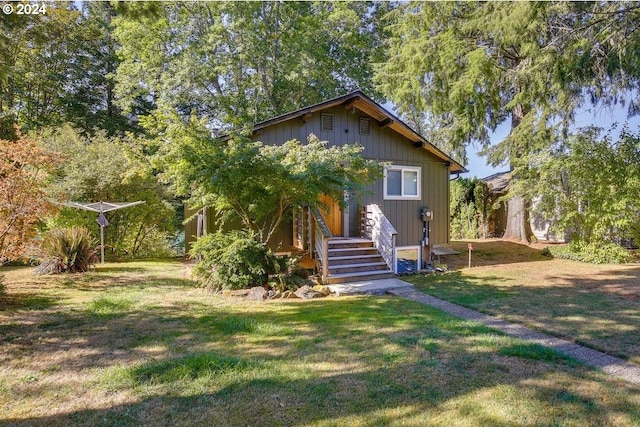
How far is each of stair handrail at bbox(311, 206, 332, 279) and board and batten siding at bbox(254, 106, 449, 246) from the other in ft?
5.56

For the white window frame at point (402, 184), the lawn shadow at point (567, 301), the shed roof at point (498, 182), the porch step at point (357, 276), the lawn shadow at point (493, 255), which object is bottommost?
the lawn shadow at point (567, 301)

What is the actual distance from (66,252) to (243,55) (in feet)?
43.2

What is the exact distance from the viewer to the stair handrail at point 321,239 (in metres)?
7.98

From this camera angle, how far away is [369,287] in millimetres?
7660

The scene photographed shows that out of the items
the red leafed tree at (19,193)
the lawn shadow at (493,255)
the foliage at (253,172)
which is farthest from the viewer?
the lawn shadow at (493,255)

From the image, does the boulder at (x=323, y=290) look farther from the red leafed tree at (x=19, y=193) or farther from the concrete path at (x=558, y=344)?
the red leafed tree at (x=19, y=193)

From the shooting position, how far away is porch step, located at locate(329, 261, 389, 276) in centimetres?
829

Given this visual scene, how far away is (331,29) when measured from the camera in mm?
19719

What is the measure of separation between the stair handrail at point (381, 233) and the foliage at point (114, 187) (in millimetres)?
6718

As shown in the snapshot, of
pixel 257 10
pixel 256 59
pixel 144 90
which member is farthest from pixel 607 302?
pixel 144 90

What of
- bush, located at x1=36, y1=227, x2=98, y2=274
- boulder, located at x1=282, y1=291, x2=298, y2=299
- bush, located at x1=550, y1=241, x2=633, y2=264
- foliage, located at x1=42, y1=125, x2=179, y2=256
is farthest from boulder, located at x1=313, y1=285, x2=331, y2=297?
bush, located at x1=550, y1=241, x2=633, y2=264

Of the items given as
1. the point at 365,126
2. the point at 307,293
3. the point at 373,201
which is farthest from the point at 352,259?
the point at 365,126

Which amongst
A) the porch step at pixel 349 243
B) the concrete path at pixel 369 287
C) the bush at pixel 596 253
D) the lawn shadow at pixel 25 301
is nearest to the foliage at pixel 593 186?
the bush at pixel 596 253

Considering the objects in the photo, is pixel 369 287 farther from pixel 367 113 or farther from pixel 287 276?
pixel 367 113
